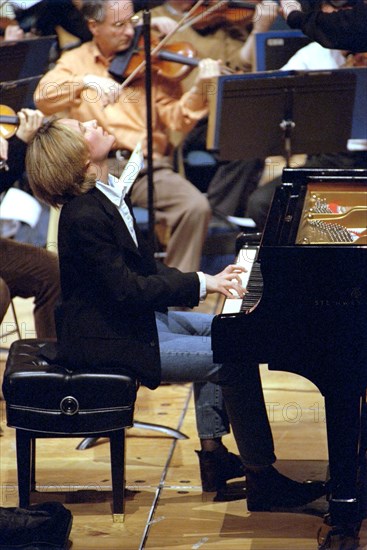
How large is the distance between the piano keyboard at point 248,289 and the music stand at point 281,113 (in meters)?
1.50

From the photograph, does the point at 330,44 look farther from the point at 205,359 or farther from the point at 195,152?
the point at 195,152

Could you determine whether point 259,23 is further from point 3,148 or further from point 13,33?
point 3,148

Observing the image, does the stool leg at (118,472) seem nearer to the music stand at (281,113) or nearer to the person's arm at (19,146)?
the person's arm at (19,146)

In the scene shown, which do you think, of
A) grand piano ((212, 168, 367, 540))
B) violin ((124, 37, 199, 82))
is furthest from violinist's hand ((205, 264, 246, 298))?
violin ((124, 37, 199, 82))

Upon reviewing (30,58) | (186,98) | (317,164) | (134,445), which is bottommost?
(134,445)

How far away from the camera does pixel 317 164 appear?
5.16 m

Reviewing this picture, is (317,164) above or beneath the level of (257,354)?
beneath

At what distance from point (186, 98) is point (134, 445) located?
2.06 m

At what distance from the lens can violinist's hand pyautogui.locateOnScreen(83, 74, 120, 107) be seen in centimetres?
492

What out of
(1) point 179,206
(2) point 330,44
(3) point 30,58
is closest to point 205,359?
(2) point 330,44

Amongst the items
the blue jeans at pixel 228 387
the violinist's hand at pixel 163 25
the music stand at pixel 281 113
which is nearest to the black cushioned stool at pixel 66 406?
the blue jeans at pixel 228 387

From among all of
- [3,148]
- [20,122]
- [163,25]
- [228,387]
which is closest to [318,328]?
[228,387]

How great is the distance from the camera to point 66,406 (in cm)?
294

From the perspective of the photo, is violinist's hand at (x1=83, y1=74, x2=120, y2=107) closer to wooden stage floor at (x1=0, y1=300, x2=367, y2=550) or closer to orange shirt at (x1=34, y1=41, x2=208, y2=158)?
orange shirt at (x1=34, y1=41, x2=208, y2=158)
